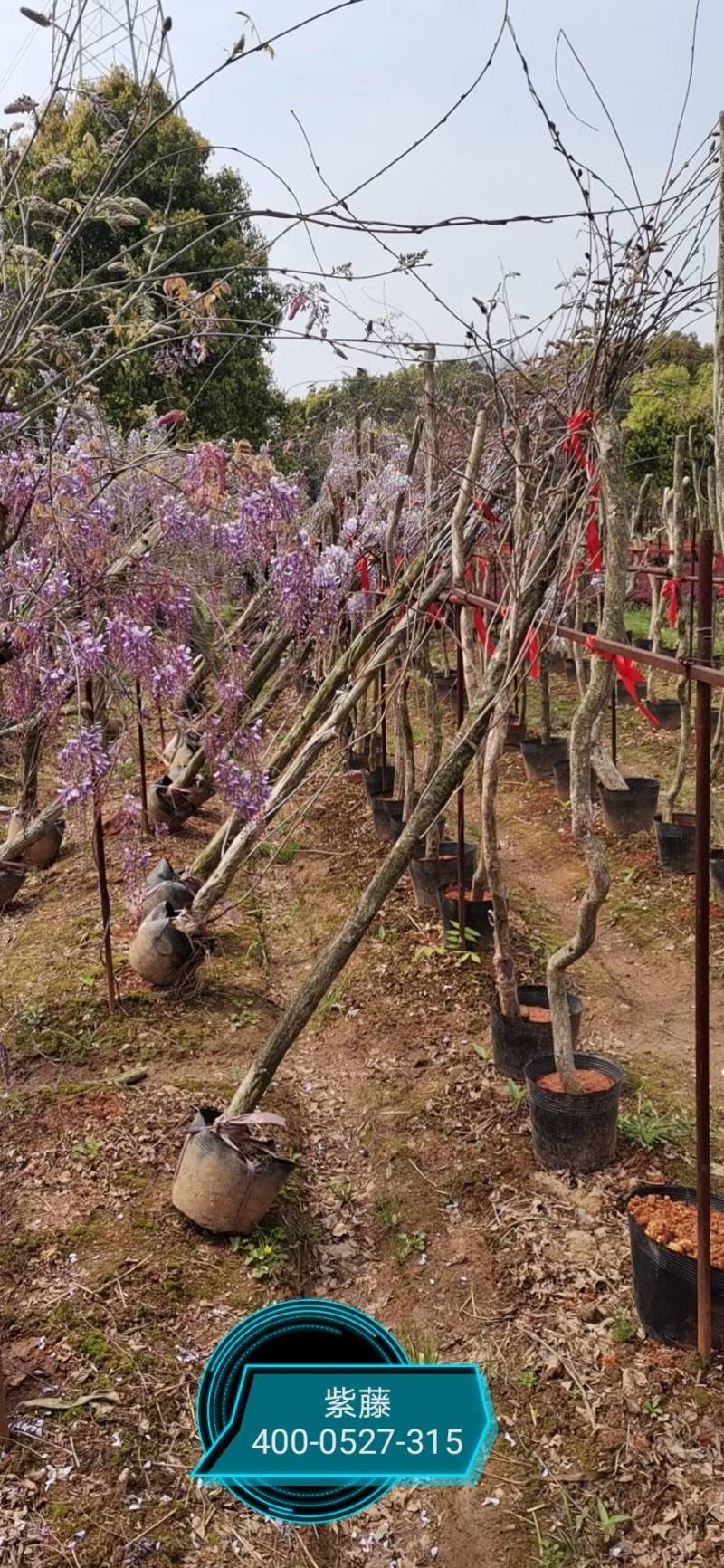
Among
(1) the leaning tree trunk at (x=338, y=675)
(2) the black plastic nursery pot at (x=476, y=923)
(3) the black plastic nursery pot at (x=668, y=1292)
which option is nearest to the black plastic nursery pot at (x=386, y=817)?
(1) the leaning tree trunk at (x=338, y=675)

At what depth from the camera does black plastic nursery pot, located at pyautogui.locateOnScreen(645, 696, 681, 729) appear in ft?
28.1

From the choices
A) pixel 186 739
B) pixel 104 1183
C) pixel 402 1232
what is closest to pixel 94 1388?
pixel 104 1183

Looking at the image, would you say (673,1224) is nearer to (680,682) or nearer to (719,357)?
(719,357)

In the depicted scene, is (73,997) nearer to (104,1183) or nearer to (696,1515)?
(104,1183)

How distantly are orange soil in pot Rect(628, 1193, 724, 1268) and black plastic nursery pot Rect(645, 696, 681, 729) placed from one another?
6218 millimetres

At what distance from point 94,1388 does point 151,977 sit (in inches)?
86.9

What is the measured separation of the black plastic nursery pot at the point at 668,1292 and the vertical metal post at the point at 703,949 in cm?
4

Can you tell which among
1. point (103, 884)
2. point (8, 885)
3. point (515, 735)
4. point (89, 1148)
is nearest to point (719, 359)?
point (89, 1148)

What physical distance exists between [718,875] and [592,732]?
275 centimetres

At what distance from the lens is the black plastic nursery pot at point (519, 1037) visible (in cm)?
375

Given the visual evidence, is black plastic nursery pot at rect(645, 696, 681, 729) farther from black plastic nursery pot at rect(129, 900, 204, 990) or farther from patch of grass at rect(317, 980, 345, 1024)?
black plastic nursery pot at rect(129, 900, 204, 990)

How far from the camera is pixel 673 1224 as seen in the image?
262 cm

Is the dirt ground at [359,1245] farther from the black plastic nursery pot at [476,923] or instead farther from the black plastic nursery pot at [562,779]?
the black plastic nursery pot at [562,779]

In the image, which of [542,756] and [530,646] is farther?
[542,756]
